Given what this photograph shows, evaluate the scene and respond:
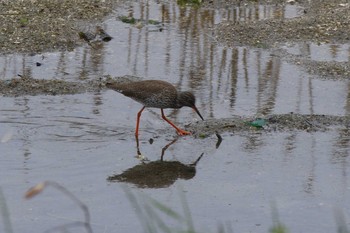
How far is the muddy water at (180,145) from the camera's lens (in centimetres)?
653

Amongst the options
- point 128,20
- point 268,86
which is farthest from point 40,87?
point 128,20

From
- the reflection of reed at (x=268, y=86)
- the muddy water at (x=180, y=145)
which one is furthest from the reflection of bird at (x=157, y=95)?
the reflection of reed at (x=268, y=86)

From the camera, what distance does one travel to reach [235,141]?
8250mm

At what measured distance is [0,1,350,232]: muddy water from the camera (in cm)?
653

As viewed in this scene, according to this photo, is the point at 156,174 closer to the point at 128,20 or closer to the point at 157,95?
the point at 157,95

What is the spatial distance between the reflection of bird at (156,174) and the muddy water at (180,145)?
16 millimetres

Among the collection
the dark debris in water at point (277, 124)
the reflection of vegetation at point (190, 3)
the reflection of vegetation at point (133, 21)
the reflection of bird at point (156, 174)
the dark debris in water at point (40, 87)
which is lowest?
the reflection of bird at point (156, 174)

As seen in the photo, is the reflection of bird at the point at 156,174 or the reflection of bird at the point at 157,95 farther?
the reflection of bird at the point at 157,95

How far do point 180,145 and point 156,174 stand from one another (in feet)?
2.73

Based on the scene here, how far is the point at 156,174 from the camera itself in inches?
292

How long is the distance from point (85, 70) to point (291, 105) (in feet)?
8.47

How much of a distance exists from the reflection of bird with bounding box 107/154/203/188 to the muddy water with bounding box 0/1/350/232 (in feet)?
0.05

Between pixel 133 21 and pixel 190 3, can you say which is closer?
pixel 133 21

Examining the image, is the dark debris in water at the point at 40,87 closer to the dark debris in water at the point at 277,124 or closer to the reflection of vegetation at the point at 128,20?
the dark debris in water at the point at 277,124
